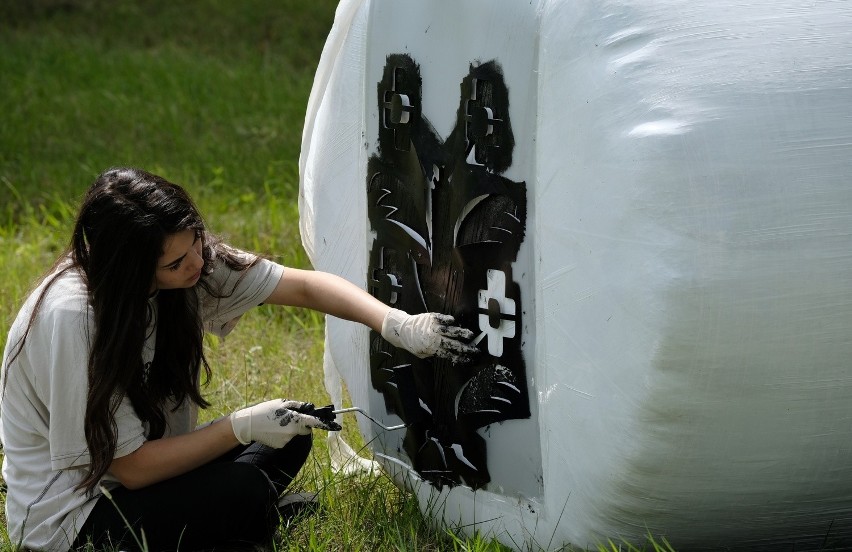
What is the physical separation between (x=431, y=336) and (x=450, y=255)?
0.57ft

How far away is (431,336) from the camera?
229 cm

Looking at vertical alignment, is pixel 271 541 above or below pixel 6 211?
below

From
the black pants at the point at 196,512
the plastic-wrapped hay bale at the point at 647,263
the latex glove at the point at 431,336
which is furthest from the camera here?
the black pants at the point at 196,512

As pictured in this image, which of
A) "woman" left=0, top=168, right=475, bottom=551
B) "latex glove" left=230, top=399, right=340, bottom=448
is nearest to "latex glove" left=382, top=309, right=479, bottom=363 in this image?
"woman" left=0, top=168, right=475, bottom=551

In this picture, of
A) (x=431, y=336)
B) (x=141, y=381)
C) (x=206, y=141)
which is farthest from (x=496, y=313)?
(x=206, y=141)

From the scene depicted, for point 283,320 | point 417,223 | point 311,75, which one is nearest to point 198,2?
point 311,75

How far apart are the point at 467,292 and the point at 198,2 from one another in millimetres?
7475

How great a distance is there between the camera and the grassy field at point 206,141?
2684 mm

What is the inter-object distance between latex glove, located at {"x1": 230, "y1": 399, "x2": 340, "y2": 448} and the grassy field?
0.66ft

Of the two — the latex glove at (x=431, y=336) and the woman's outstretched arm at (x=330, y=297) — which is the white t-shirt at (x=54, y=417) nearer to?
the woman's outstretched arm at (x=330, y=297)

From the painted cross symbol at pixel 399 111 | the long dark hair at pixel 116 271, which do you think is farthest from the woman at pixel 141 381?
the painted cross symbol at pixel 399 111

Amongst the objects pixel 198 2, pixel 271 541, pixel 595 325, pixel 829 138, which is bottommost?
pixel 271 541

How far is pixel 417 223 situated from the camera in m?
2.45

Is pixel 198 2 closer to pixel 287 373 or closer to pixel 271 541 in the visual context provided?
pixel 287 373
